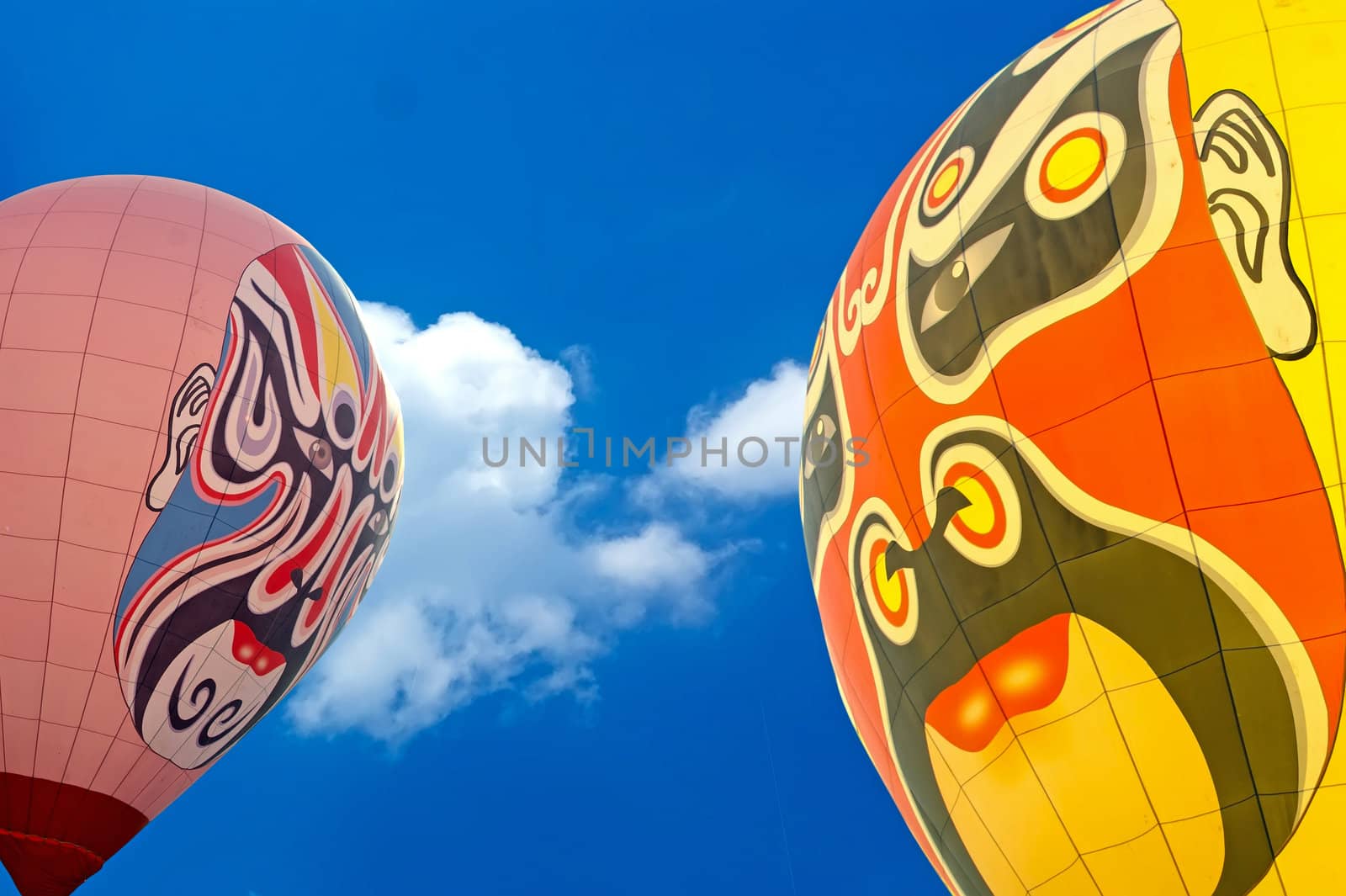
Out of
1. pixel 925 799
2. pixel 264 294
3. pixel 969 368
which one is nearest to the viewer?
pixel 969 368

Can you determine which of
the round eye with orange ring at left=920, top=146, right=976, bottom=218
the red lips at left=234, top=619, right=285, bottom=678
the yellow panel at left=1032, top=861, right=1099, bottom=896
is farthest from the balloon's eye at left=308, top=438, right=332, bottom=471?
the yellow panel at left=1032, top=861, right=1099, bottom=896

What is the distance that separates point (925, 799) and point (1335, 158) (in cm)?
481

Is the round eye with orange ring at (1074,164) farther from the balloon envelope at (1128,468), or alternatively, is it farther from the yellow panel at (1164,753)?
the yellow panel at (1164,753)

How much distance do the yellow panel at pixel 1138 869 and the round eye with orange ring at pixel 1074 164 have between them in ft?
12.0

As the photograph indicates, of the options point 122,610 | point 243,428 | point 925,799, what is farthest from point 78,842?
point 925,799

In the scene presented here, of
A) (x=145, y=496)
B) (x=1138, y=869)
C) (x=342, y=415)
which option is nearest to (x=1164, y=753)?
(x=1138, y=869)

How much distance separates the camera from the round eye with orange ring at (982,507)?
6.44 metres

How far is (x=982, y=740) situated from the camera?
22.4 ft

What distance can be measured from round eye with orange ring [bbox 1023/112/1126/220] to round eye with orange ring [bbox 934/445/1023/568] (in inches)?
61.6

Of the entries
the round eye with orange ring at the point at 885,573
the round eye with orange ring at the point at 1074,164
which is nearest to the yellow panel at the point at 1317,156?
the round eye with orange ring at the point at 1074,164

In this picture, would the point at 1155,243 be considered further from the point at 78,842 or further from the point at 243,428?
the point at 78,842

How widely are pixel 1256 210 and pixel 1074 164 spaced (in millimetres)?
1196

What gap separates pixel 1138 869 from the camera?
605 cm

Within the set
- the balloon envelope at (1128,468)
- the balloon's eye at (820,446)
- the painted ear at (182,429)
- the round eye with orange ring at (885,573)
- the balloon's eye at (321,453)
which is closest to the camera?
the balloon envelope at (1128,468)
